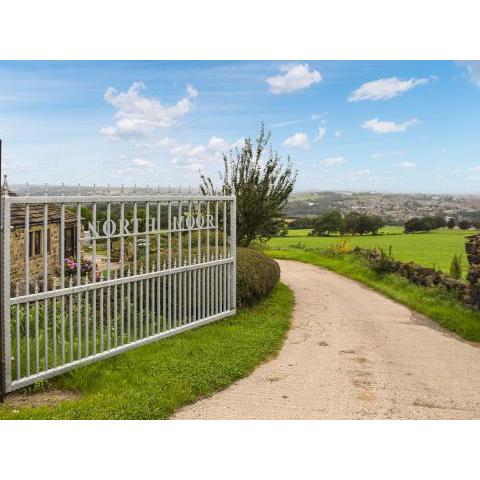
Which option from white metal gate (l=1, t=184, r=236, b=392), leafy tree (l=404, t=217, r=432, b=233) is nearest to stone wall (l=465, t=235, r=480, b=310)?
white metal gate (l=1, t=184, r=236, b=392)

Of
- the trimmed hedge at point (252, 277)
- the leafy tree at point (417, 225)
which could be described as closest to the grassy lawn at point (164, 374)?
the trimmed hedge at point (252, 277)

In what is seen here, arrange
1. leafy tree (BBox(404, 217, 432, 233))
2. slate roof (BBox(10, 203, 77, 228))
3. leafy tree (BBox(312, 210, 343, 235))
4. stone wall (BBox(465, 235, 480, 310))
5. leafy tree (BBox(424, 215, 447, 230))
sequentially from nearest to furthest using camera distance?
stone wall (BBox(465, 235, 480, 310)) → slate roof (BBox(10, 203, 77, 228)) → leafy tree (BBox(424, 215, 447, 230)) → leafy tree (BBox(404, 217, 432, 233)) → leafy tree (BBox(312, 210, 343, 235))

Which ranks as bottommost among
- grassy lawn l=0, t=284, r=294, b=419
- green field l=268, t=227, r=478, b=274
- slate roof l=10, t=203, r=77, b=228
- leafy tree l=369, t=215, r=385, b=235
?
grassy lawn l=0, t=284, r=294, b=419

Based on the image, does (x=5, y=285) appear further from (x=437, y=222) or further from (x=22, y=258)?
(x=437, y=222)

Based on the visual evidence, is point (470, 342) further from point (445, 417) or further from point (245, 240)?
point (245, 240)

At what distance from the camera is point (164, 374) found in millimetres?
6898

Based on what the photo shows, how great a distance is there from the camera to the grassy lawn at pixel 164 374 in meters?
5.84

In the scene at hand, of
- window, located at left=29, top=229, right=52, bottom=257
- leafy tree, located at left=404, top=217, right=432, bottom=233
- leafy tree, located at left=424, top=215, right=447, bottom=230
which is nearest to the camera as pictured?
window, located at left=29, top=229, right=52, bottom=257

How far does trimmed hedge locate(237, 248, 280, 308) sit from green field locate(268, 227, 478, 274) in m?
6.18

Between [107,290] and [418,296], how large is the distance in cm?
839

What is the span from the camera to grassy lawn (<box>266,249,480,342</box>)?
1073cm

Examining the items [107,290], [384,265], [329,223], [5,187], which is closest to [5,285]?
[5,187]

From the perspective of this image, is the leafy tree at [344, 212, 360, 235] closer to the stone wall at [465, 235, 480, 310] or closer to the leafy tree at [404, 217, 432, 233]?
the leafy tree at [404, 217, 432, 233]

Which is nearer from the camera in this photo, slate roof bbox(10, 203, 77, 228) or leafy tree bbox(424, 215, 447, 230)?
slate roof bbox(10, 203, 77, 228)
